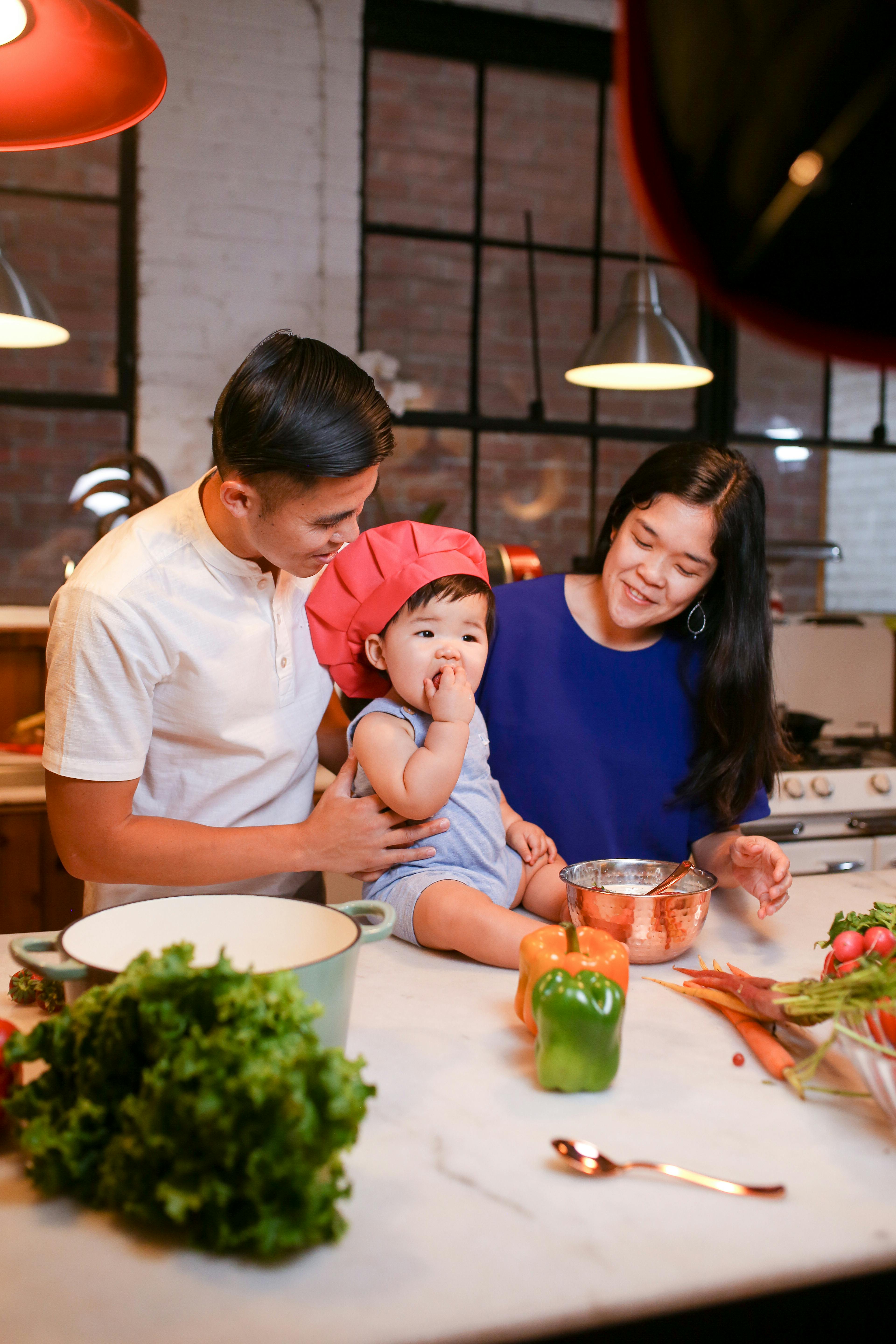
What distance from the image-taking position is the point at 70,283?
3.76 meters

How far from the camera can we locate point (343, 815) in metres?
1.28

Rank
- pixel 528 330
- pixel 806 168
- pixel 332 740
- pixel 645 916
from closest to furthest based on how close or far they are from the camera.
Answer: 1. pixel 806 168
2. pixel 645 916
3. pixel 332 740
4. pixel 528 330

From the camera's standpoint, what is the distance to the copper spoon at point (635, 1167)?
0.75 metres

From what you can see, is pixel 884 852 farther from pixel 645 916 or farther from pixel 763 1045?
pixel 763 1045

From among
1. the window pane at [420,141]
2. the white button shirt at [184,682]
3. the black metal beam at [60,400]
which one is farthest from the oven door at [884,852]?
the black metal beam at [60,400]

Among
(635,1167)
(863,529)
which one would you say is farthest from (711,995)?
(863,529)

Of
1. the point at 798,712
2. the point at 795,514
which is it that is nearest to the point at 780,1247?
the point at 798,712

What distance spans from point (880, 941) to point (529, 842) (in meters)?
0.54

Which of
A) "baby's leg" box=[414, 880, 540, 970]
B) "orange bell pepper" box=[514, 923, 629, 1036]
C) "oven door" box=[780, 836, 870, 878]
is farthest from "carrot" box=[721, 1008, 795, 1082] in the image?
"oven door" box=[780, 836, 870, 878]

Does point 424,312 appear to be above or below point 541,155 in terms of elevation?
below

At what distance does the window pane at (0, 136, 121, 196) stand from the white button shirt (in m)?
2.96

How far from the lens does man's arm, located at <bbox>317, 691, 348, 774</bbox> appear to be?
161 cm

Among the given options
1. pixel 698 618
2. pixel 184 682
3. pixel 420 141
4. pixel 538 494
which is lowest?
pixel 184 682

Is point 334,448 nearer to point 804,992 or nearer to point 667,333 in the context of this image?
point 804,992
